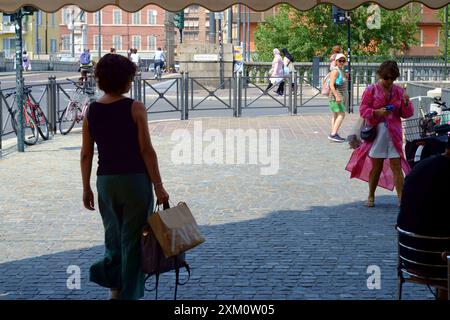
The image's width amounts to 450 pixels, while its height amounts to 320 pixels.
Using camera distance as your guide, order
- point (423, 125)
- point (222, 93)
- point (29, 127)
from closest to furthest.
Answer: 1. point (423, 125)
2. point (29, 127)
3. point (222, 93)

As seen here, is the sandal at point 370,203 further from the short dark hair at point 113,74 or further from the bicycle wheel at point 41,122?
the bicycle wheel at point 41,122

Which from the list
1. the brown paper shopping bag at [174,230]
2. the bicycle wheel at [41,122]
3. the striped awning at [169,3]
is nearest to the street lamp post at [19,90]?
the bicycle wheel at [41,122]

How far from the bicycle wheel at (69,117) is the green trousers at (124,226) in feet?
45.7

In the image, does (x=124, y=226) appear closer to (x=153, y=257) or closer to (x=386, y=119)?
(x=153, y=257)

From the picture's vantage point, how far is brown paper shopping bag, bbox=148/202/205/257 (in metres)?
6.20

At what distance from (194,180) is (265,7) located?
5.09m

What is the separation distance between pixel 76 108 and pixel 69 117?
0.23m

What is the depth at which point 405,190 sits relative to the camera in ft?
19.2

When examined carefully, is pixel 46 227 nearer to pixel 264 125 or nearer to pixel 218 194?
pixel 218 194

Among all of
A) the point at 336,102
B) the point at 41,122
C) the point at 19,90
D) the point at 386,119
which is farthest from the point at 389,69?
the point at 41,122

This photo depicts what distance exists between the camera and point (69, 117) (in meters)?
20.4

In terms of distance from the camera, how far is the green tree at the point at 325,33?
4834 centimetres
